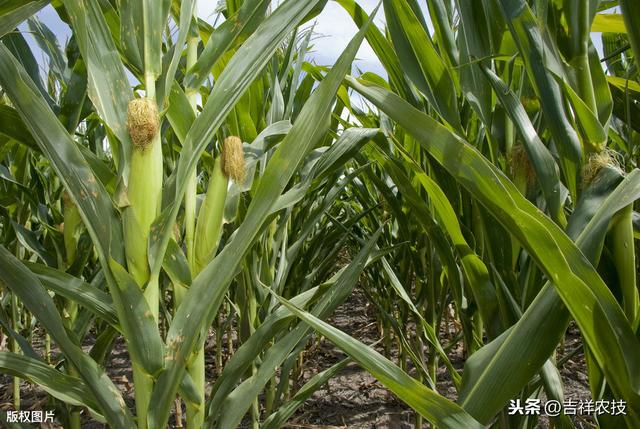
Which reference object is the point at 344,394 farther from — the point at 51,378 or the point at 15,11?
the point at 15,11

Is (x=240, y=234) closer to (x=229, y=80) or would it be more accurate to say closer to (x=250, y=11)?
(x=229, y=80)

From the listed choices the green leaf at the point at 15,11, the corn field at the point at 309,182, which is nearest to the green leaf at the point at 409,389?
the corn field at the point at 309,182

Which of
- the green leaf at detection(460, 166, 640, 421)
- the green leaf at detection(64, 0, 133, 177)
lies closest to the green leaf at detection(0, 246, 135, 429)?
the green leaf at detection(64, 0, 133, 177)

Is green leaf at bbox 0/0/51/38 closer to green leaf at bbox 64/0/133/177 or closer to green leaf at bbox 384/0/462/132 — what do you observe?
green leaf at bbox 64/0/133/177

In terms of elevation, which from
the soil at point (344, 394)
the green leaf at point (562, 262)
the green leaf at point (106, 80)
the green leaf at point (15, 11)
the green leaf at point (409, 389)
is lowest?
the soil at point (344, 394)

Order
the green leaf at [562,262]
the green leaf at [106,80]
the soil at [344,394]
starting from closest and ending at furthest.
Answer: the green leaf at [562,262], the green leaf at [106,80], the soil at [344,394]

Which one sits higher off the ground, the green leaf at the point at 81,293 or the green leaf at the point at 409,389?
the green leaf at the point at 81,293

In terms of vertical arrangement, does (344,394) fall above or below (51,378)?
below

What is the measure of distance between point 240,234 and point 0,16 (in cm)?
31

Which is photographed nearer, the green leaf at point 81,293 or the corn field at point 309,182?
the corn field at point 309,182

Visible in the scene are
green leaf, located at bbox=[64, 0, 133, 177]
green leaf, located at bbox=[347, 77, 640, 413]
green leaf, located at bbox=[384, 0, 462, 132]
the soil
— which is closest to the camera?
green leaf, located at bbox=[347, 77, 640, 413]

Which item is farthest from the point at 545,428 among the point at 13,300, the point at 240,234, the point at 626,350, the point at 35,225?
the point at 35,225

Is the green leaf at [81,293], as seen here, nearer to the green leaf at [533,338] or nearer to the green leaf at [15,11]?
the green leaf at [15,11]

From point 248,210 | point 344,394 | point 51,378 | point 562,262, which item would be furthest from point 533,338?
point 344,394
